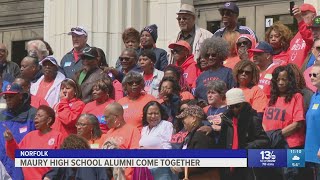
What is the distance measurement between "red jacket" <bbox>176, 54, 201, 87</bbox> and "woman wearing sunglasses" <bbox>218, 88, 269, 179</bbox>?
264 cm

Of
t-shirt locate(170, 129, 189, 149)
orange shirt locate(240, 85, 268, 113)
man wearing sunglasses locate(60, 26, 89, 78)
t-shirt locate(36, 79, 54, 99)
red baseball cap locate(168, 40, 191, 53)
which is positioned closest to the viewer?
t-shirt locate(170, 129, 189, 149)

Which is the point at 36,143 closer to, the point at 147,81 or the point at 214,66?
the point at 147,81

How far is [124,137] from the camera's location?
13078 mm

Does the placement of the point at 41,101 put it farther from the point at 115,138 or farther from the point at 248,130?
the point at 248,130

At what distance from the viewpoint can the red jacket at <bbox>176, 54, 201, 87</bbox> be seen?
1470 centimetres

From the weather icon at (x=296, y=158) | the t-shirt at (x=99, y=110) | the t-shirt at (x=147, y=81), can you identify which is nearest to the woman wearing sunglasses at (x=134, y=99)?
the t-shirt at (x=99, y=110)

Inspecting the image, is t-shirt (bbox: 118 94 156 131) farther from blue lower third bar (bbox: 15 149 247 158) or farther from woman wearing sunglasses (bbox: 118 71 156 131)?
blue lower third bar (bbox: 15 149 247 158)

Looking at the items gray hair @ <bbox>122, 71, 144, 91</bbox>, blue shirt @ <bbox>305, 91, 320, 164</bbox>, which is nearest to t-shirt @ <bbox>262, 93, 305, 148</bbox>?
blue shirt @ <bbox>305, 91, 320, 164</bbox>

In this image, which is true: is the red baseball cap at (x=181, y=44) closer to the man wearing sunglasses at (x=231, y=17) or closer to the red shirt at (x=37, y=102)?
the man wearing sunglasses at (x=231, y=17)

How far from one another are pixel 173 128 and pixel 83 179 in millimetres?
1438

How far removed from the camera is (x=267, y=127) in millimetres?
12453

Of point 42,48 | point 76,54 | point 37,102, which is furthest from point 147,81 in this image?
point 42,48

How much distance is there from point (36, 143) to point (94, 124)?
83 cm

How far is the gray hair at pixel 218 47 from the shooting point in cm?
1388
